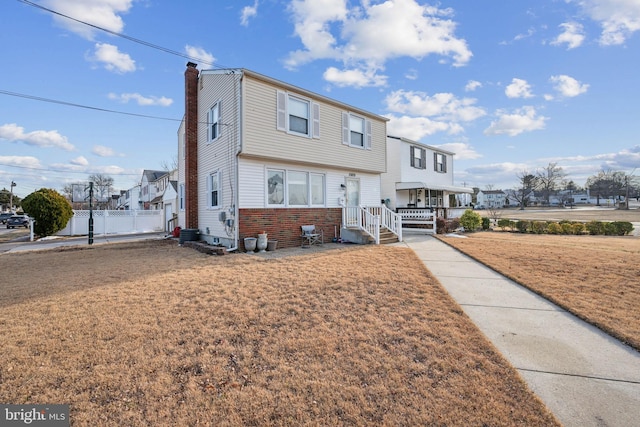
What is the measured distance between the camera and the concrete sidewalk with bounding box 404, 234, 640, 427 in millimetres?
2479

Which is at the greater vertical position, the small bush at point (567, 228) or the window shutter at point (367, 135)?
the window shutter at point (367, 135)

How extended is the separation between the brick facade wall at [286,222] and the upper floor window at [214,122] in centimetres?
389

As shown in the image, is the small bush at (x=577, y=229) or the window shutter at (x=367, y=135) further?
the small bush at (x=577, y=229)

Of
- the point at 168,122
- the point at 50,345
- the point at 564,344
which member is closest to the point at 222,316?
the point at 50,345

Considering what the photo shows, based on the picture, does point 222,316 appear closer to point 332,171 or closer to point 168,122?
point 332,171

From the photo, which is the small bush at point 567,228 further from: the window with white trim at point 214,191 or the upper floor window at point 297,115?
the window with white trim at point 214,191

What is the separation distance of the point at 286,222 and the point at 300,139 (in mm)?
3416

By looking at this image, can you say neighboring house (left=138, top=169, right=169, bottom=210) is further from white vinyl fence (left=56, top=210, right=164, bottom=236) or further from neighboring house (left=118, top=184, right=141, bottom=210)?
white vinyl fence (left=56, top=210, right=164, bottom=236)

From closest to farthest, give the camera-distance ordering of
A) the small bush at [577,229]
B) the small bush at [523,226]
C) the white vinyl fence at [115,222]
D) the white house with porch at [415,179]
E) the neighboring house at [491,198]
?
the small bush at [577,229] → the small bush at [523,226] → the white house with porch at [415,179] → the white vinyl fence at [115,222] → the neighboring house at [491,198]

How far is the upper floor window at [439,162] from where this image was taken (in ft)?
77.3

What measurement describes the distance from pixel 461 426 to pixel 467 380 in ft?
2.19

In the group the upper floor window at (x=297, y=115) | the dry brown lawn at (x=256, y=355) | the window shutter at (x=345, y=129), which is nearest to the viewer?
the dry brown lawn at (x=256, y=355)

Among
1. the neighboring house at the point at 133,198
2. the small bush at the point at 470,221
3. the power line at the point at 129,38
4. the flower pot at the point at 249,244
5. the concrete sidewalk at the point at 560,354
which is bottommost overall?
the concrete sidewalk at the point at 560,354

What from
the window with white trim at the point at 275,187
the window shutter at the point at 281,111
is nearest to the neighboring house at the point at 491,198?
the window with white trim at the point at 275,187
